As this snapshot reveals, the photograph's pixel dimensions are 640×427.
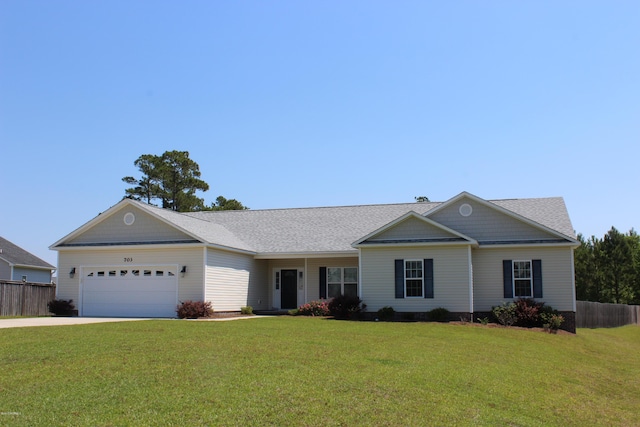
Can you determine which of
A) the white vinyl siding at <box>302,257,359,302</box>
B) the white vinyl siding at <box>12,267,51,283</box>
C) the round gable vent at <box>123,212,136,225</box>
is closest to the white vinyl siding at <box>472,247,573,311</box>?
the white vinyl siding at <box>302,257,359,302</box>

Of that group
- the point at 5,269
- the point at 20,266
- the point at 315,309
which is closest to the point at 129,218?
the point at 315,309

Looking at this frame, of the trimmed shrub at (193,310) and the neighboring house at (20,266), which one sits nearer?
the trimmed shrub at (193,310)

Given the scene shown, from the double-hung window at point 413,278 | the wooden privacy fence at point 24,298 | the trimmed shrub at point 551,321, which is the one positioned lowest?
the trimmed shrub at point 551,321

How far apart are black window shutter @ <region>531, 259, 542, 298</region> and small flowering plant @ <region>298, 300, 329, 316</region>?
28.6 feet

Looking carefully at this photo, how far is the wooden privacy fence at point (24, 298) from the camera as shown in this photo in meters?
26.4

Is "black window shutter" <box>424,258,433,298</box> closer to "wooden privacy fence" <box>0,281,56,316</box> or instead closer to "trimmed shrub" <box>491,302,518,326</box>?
"trimmed shrub" <box>491,302,518,326</box>

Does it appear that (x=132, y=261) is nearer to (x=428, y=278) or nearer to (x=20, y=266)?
(x=428, y=278)

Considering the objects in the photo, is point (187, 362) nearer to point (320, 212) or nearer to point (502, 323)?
point (502, 323)

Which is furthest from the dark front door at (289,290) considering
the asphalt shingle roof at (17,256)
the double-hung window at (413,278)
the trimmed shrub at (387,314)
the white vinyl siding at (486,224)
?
the asphalt shingle roof at (17,256)

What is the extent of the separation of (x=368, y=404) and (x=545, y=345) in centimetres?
1189

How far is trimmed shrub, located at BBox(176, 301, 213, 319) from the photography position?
24030 mm

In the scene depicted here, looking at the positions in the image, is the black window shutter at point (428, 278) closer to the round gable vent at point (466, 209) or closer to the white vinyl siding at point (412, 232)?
the white vinyl siding at point (412, 232)

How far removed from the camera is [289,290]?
30.2 meters

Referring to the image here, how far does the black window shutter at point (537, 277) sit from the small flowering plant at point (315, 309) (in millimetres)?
8710
